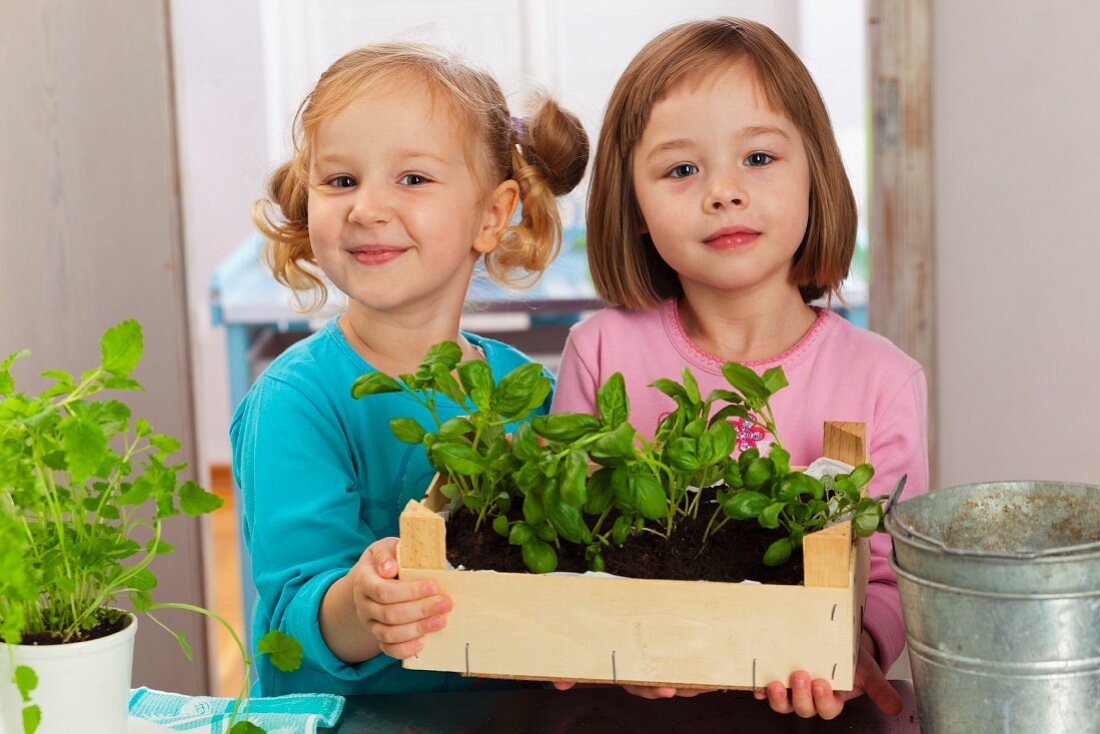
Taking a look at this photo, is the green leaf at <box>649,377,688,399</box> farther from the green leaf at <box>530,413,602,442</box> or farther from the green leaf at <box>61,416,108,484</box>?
the green leaf at <box>61,416,108,484</box>

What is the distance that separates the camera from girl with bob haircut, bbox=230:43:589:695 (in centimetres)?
124

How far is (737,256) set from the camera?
1.26 meters

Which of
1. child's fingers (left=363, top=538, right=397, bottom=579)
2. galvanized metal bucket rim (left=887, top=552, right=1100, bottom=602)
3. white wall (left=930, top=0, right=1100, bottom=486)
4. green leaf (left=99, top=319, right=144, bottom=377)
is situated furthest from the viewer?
white wall (left=930, top=0, right=1100, bottom=486)

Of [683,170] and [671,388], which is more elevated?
[683,170]

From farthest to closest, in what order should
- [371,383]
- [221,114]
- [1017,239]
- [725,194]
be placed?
1. [221,114]
2. [1017,239]
3. [725,194]
4. [371,383]

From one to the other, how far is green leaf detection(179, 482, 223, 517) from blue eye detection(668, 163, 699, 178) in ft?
2.06

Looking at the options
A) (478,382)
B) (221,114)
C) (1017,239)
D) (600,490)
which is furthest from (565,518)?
(221,114)

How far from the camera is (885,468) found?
51.1 inches

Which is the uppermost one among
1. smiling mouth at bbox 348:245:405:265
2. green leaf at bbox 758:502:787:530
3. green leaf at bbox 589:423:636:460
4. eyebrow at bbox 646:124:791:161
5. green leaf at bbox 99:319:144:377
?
eyebrow at bbox 646:124:791:161

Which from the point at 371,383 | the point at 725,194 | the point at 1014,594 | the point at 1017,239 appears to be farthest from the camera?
the point at 1017,239

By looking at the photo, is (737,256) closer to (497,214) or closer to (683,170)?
(683,170)

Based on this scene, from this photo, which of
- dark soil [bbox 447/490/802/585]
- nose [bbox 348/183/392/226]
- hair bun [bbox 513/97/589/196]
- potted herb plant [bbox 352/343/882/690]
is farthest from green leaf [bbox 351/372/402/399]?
hair bun [bbox 513/97/589/196]

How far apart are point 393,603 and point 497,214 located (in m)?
0.65

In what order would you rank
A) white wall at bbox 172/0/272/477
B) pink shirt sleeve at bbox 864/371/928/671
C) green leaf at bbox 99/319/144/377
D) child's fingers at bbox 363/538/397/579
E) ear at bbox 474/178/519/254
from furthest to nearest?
1. white wall at bbox 172/0/272/477
2. ear at bbox 474/178/519/254
3. pink shirt sleeve at bbox 864/371/928/671
4. child's fingers at bbox 363/538/397/579
5. green leaf at bbox 99/319/144/377
